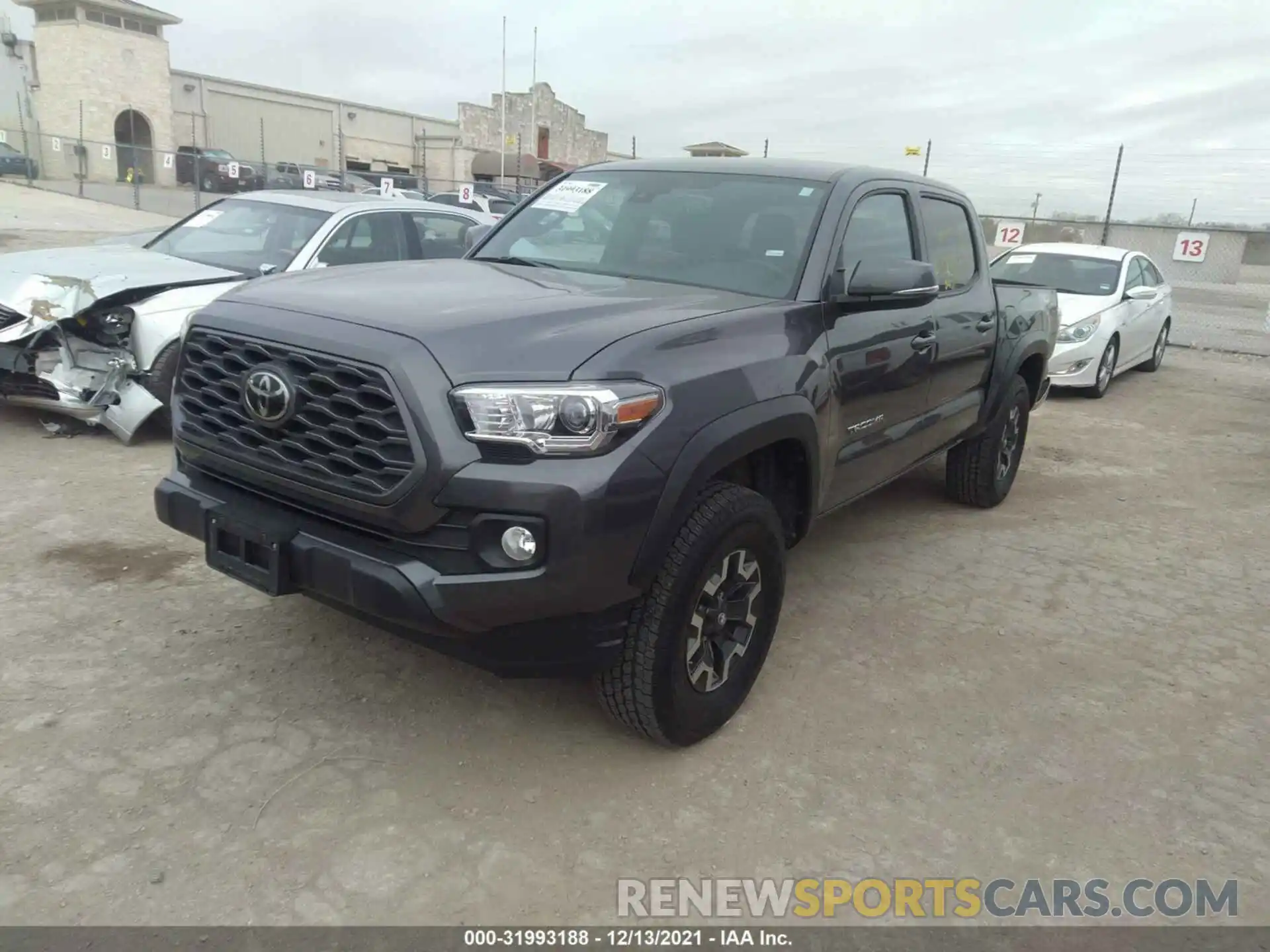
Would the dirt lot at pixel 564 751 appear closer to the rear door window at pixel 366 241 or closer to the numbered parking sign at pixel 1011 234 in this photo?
the rear door window at pixel 366 241

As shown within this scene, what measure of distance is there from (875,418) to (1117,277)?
784 centimetres

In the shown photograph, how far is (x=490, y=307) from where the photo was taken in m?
2.86

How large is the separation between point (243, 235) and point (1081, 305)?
315 inches

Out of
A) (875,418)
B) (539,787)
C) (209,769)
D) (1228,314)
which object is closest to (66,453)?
(209,769)

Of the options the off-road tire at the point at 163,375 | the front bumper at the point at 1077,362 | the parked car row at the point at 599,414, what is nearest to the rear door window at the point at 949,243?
the parked car row at the point at 599,414

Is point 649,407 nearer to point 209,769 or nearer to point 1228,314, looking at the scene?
point 209,769

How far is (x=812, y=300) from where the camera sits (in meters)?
3.43

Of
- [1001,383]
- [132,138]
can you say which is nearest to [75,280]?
[1001,383]

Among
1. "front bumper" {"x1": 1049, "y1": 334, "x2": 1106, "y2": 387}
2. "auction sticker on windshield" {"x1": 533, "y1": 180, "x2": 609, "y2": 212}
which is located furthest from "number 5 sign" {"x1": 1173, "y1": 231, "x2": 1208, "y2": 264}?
"auction sticker on windshield" {"x1": 533, "y1": 180, "x2": 609, "y2": 212}

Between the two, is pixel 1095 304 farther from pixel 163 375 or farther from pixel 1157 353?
pixel 163 375

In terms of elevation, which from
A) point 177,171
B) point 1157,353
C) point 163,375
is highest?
point 177,171

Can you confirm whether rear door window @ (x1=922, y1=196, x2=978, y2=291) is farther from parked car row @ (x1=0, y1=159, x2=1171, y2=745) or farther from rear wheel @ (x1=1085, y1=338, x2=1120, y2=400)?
rear wheel @ (x1=1085, y1=338, x2=1120, y2=400)

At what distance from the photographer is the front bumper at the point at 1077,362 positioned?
31.2 feet

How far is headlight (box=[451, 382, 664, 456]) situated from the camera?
246 cm
